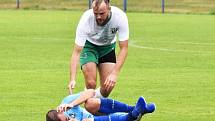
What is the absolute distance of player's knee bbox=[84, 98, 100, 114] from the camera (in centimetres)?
1104

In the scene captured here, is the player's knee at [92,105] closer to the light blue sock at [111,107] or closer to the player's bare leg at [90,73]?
the light blue sock at [111,107]

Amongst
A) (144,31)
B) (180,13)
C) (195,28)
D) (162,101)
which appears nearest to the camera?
(162,101)

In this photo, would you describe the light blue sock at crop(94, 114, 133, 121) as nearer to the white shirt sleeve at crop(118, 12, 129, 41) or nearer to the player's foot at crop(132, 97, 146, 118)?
the player's foot at crop(132, 97, 146, 118)

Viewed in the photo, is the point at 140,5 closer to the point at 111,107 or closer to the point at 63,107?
the point at 111,107

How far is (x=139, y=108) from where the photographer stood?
10.6 meters

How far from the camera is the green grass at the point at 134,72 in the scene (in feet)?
45.8

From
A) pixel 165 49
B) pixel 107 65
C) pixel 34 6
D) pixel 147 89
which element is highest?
pixel 107 65

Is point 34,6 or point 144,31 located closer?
point 144,31

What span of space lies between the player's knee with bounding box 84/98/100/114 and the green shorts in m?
1.39

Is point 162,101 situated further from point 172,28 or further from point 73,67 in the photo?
point 172,28

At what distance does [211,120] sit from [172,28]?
2373 cm

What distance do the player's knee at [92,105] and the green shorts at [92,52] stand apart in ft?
4.57

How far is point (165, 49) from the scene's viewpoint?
84.5ft

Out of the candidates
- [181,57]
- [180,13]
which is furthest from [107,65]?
[180,13]
